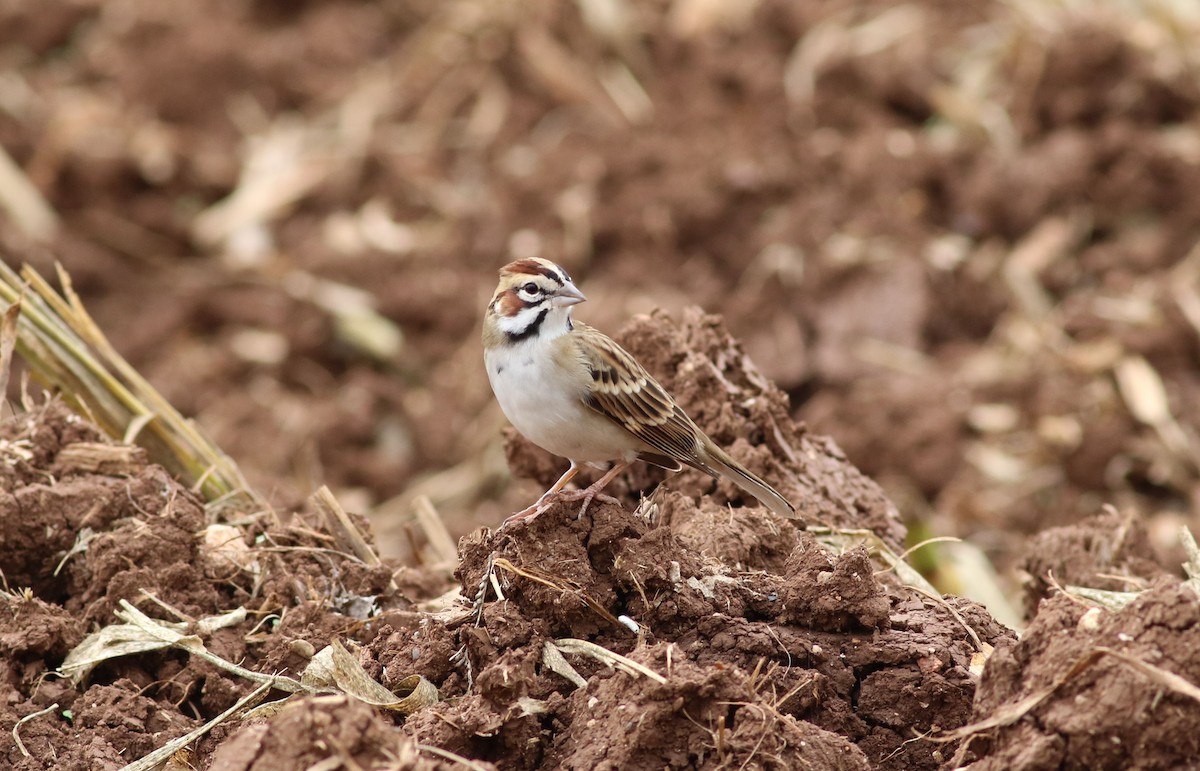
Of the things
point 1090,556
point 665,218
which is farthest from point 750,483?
point 665,218

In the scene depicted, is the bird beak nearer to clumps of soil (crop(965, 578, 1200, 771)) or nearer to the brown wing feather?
the brown wing feather

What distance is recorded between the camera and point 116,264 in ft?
38.8

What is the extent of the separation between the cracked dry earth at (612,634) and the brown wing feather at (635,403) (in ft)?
0.77

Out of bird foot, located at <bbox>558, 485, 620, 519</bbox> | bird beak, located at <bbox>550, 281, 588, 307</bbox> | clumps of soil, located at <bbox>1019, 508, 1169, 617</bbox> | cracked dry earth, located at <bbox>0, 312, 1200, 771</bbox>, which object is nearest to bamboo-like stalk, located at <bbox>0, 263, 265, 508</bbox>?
cracked dry earth, located at <bbox>0, 312, 1200, 771</bbox>

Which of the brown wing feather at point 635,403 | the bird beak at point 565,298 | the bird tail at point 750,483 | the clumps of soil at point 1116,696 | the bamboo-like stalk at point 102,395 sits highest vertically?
the bamboo-like stalk at point 102,395

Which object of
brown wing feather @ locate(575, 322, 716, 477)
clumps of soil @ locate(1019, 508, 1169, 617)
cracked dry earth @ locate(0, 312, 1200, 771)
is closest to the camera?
cracked dry earth @ locate(0, 312, 1200, 771)

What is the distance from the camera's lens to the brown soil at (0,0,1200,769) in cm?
459

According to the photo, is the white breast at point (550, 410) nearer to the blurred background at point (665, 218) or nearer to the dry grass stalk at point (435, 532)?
the dry grass stalk at point (435, 532)

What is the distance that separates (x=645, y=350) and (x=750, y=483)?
933 mm

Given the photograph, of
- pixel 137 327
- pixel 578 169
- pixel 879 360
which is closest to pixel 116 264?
pixel 137 327

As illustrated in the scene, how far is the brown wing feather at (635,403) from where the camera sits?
5.48 m

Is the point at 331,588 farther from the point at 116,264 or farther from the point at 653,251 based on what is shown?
the point at 116,264

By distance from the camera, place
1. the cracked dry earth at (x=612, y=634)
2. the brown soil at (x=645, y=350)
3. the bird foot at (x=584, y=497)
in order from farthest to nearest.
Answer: the bird foot at (x=584, y=497) < the brown soil at (x=645, y=350) < the cracked dry earth at (x=612, y=634)

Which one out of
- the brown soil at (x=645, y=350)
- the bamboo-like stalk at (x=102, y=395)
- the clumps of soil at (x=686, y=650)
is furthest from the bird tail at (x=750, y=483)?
the bamboo-like stalk at (x=102, y=395)
